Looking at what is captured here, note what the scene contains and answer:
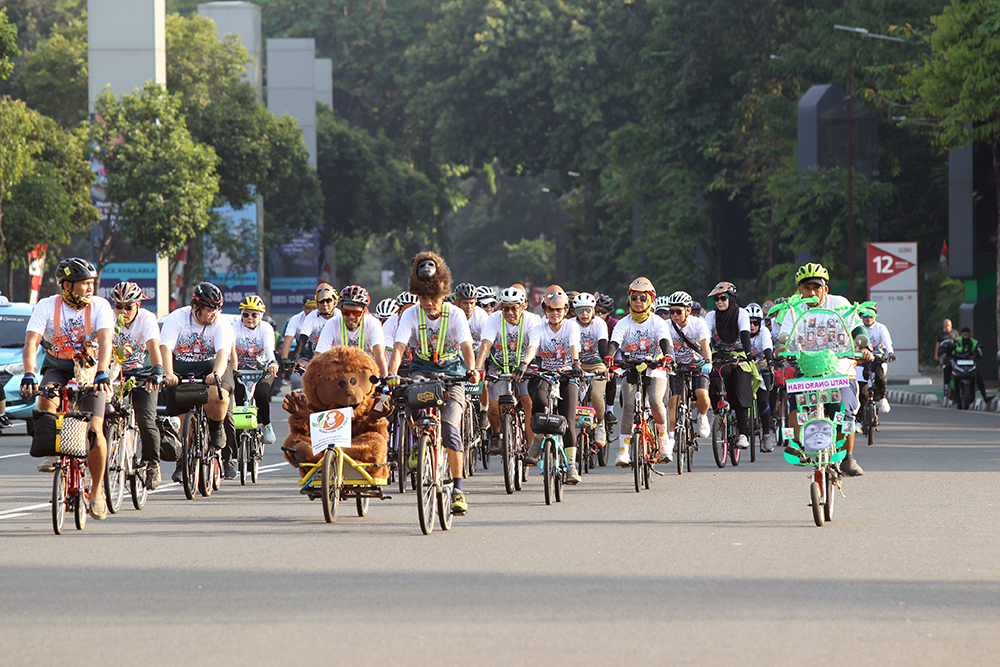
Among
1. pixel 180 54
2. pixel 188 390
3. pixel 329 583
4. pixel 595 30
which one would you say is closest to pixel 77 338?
pixel 188 390

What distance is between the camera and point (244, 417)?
15.0 meters

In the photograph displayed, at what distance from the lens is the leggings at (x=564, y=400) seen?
1383 centimetres

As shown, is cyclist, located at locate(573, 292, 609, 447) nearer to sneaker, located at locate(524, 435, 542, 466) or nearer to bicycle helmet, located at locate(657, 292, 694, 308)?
bicycle helmet, located at locate(657, 292, 694, 308)

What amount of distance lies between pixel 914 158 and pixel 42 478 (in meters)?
36.2

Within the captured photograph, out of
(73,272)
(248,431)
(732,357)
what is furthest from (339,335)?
(732,357)

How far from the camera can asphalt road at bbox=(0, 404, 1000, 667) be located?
704cm

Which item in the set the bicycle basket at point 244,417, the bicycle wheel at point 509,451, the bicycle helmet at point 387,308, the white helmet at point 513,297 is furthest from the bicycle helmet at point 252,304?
the bicycle wheel at point 509,451

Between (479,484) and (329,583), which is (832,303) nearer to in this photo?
(479,484)

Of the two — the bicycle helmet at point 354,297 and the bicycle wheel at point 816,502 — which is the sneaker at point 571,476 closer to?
the bicycle helmet at point 354,297

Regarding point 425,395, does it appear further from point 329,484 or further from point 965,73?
point 965,73

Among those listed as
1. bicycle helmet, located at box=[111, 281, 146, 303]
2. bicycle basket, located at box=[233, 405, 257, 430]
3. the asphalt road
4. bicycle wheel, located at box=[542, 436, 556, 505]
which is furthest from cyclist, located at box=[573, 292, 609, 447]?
bicycle helmet, located at box=[111, 281, 146, 303]

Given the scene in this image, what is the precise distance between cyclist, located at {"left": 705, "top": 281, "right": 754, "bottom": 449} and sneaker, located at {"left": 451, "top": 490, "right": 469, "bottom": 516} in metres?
6.57

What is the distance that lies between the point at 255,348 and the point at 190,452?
7.57 feet

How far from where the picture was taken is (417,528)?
37.5ft
